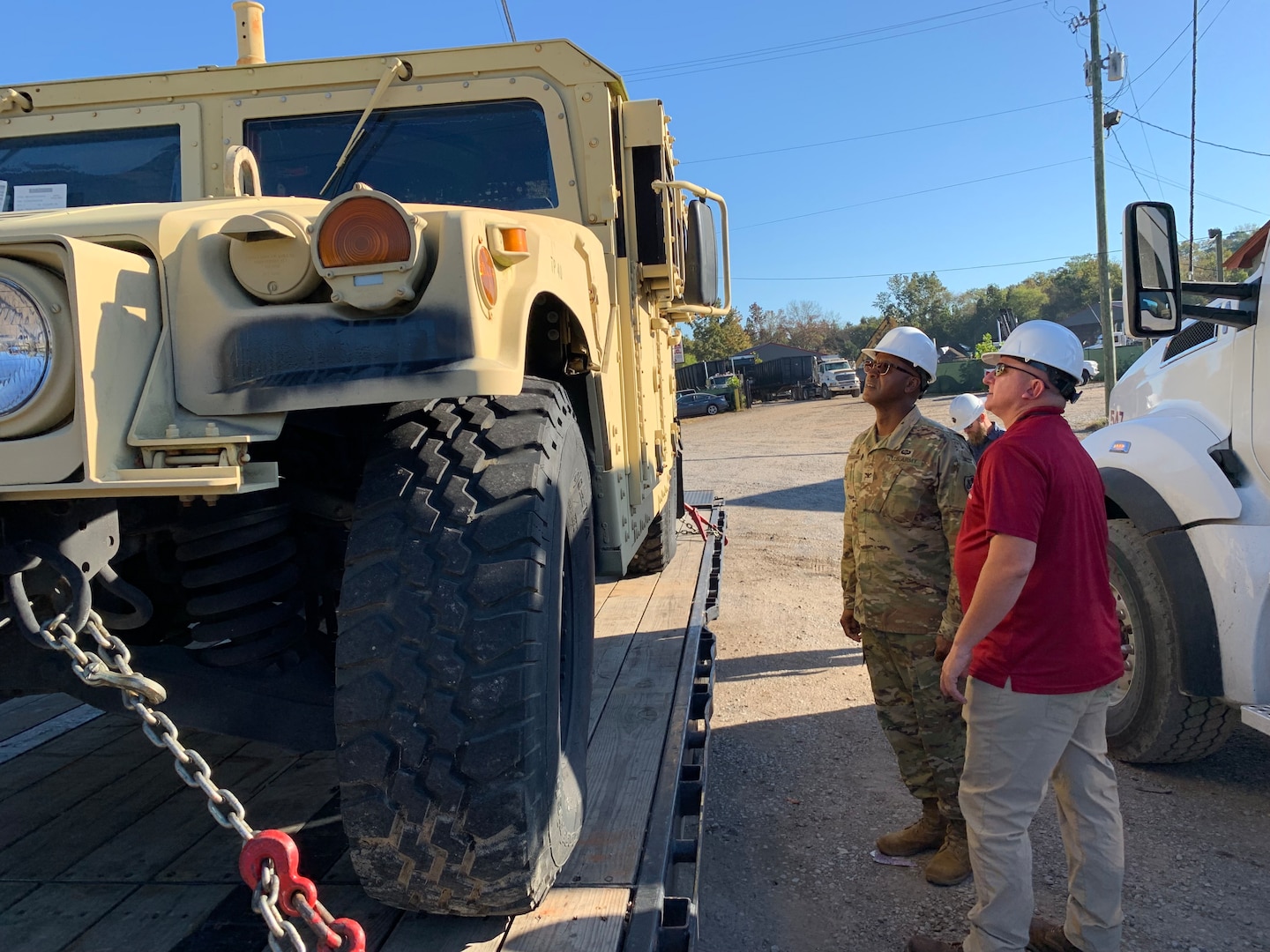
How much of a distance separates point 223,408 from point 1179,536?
3.32 m

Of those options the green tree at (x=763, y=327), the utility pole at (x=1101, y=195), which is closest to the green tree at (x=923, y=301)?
the green tree at (x=763, y=327)

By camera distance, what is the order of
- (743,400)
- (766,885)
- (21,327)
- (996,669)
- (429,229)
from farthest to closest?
(743,400)
(766,885)
(996,669)
(429,229)
(21,327)

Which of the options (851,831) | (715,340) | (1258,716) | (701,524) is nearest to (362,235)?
(851,831)

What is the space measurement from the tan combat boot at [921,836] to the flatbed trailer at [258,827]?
78 cm

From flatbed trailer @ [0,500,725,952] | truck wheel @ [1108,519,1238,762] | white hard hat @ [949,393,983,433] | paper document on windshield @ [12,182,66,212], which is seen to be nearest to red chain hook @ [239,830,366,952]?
flatbed trailer @ [0,500,725,952]

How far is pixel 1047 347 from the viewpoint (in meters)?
2.71

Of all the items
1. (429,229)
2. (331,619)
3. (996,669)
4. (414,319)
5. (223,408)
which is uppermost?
(429,229)

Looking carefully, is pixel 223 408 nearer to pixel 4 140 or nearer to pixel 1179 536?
pixel 4 140

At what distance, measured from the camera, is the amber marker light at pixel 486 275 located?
2.05 meters

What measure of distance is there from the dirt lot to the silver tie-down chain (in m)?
1.72

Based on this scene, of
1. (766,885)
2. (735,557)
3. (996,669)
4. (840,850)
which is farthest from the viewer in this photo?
(735,557)

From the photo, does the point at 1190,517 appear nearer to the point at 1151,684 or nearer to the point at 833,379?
the point at 1151,684

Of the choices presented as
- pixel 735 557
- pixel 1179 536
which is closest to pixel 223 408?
pixel 1179 536

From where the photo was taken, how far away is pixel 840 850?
3631mm
